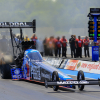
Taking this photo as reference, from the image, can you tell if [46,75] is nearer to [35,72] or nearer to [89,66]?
[35,72]

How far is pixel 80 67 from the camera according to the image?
56.2 ft

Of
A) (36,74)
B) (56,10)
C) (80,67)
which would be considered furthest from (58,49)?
(56,10)

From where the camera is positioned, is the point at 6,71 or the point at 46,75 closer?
the point at 46,75

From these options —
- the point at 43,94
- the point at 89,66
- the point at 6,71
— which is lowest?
the point at 43,94

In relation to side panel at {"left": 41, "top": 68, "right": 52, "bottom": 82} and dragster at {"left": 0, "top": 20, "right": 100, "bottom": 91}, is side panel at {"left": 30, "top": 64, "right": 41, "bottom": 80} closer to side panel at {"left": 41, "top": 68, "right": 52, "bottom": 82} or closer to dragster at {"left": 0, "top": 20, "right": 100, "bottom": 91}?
dragster at {"left": 0, "top": 20, "right": 100, "bottom": 91}

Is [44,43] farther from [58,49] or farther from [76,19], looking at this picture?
[76,19]

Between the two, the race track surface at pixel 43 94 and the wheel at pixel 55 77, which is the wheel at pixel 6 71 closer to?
the race track surface at pixel 43 94

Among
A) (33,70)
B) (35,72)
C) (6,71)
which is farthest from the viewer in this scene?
(6,71)

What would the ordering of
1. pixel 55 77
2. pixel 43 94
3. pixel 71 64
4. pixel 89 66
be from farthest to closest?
pixel 71 64
pixel 89 66
pixel 55 77
pixel 43 94

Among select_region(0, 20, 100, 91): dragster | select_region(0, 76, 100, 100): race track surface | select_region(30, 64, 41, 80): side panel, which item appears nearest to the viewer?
select_region(0, 76, 100, 100): race track surface

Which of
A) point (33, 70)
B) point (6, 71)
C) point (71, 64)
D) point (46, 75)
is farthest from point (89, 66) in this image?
point (46, 75)

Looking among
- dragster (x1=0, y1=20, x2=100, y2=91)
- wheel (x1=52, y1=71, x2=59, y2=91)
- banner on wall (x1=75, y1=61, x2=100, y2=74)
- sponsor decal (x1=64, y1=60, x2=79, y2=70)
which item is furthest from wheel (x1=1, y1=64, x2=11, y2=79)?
wheel (x1=52, y1=71, x2=59, y2=91)

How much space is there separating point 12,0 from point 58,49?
2173cm

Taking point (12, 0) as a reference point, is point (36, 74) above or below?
below
